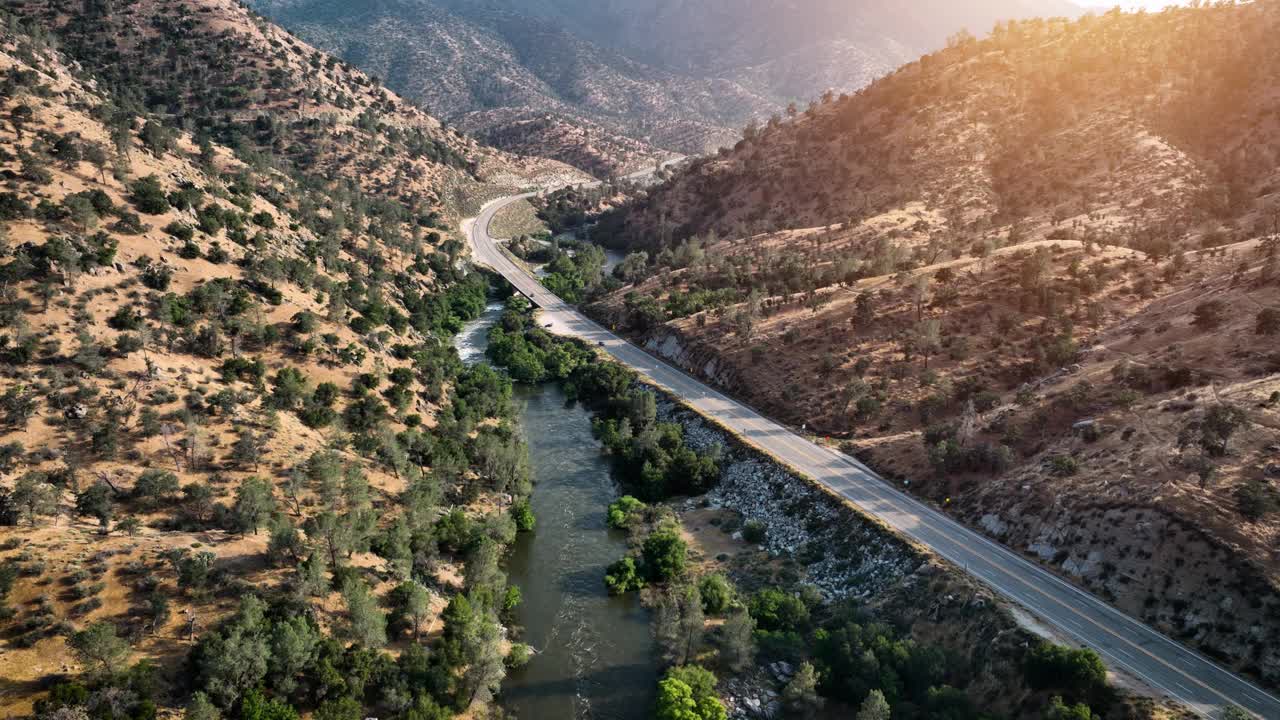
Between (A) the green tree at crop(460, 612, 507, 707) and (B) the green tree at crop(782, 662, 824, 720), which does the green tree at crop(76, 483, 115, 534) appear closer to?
(A) the green tree at crop(460, 612, 507, 707)

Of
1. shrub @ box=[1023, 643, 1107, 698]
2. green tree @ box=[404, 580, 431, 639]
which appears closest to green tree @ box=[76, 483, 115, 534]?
green tree @ box=[404, 580, 431, 639]

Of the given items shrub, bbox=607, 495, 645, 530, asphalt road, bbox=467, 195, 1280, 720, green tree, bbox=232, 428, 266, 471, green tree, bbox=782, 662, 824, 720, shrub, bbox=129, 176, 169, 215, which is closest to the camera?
asphalt road, bbox=467, 195, 1280, 720

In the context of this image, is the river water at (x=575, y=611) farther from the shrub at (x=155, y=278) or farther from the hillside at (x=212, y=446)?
the shrub at (x=155, y=278)

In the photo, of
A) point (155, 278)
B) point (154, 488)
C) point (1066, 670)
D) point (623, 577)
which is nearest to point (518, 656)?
point (623, 577)

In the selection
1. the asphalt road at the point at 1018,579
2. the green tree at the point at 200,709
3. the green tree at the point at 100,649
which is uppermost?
the asphalt road at the point at 1018,579

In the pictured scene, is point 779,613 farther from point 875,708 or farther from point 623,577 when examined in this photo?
point 623,577

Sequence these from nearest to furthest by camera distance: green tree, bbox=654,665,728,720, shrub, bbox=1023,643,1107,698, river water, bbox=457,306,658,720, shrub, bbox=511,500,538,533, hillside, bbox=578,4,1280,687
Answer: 1. shrub, bbox=1023,643,1107,698
2. green tree, bbox=654,665,728,720
3. river water, bbox=457,306,658,720
4. hillside, bbox=578,4,1280,687
5. shrub, bbox=511,500,538,533

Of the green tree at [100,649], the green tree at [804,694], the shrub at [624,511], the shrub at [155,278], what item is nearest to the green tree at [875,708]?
the green tree at [804,694]
